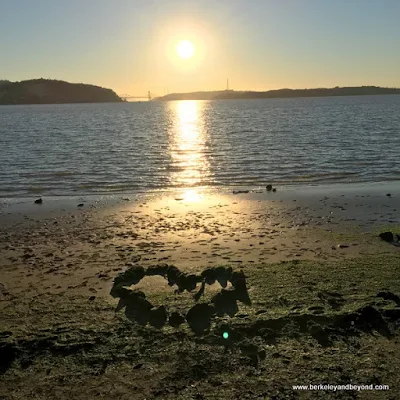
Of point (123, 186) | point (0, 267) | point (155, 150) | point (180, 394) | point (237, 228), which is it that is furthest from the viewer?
point (155, 150)

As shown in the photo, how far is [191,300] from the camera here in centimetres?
791

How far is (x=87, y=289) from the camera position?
8992mm

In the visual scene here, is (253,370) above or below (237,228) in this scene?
above

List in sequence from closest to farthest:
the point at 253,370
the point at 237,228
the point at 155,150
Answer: the point at 253,370, the point at 237,228, the point at 155,150

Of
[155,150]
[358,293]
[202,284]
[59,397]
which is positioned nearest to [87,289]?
[202,284]

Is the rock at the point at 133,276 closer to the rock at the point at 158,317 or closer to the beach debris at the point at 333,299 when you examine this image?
the rock at the point at 158,317

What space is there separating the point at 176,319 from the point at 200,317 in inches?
15.0

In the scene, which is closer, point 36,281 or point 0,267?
point 36,281

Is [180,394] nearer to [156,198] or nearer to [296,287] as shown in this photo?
[296,287]

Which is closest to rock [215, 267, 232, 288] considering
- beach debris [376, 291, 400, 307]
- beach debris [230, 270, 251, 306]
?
beach debris [230, 270, 251, 306]

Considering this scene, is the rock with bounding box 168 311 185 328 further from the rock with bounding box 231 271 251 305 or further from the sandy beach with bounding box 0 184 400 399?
the rock with bounding box 231 271 251 305

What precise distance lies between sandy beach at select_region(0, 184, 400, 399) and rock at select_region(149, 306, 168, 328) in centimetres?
18

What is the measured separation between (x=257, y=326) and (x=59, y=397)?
2930 mm

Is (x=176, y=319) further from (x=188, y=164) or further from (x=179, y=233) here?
(x=188, y=164)
